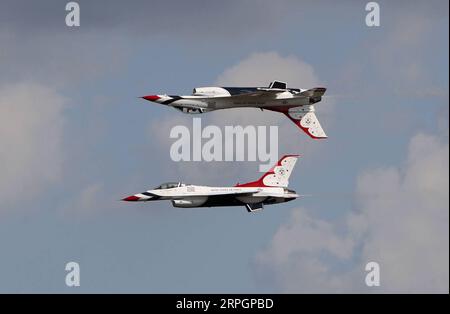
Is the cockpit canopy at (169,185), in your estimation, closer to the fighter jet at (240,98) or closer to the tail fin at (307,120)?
the fighter jet at (240,98)

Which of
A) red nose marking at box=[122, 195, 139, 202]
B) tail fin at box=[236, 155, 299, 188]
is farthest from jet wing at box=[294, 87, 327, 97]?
red nose marking at box=[122, 195, 139, 202]

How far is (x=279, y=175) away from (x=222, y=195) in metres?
5.81

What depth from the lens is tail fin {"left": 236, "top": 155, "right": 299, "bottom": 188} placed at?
484 feet

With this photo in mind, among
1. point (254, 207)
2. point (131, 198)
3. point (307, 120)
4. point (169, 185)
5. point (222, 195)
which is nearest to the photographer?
point (222, 195)

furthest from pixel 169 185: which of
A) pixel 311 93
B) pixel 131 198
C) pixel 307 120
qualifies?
pixel 311 93

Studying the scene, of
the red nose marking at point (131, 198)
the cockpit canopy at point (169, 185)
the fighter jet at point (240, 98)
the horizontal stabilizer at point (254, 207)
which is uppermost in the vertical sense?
the fighter jet at point (240, 98)

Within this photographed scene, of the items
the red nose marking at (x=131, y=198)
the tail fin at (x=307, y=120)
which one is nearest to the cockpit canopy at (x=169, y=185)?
the red nose marking at (x=131, y=198)

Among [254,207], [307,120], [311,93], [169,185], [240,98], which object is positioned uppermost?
[311,93]

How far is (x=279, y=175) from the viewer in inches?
5856

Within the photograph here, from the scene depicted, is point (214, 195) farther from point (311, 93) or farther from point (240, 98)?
point (311, 93)

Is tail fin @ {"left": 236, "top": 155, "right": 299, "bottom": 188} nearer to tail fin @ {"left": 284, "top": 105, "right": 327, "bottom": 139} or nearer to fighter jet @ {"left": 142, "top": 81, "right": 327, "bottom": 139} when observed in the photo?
tail fin @ {"left": 284, "top": 105, "right": 327, "bottom": 139}

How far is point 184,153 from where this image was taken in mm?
140250

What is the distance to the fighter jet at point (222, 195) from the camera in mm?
145250
